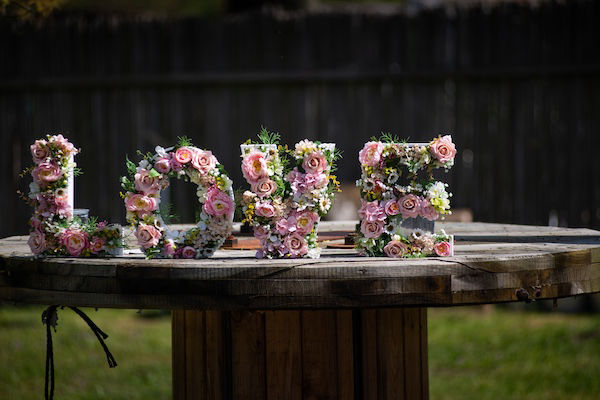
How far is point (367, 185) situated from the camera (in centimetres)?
286

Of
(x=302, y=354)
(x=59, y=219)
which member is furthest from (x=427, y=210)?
(x=59, y=219)

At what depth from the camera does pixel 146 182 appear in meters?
2.81

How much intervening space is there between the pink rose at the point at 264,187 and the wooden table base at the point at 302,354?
0.42 meters

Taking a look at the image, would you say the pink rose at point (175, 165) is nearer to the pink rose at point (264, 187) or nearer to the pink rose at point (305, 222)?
the pink rose at point (264, 187)

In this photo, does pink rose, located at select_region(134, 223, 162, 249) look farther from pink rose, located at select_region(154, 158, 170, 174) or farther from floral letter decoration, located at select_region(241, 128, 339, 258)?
floral letter decoration, located at select_region(241, 128, 339, 258)

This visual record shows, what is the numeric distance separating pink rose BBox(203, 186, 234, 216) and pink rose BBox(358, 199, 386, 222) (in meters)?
0.42

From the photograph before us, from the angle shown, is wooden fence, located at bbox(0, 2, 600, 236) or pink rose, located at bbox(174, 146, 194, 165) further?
wooden fence, located at bbox(0, 2, 600, 236)

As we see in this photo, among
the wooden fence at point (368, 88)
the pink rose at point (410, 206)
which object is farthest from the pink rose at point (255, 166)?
the wooden fence at point (368, 88)

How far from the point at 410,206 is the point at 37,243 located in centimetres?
122

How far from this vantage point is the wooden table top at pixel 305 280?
251 centimetres

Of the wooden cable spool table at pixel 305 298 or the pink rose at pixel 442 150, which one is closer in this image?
the wooden cable spool table at pixel 305 298

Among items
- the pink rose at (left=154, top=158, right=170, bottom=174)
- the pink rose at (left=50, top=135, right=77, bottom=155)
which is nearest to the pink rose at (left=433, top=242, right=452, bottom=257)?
the pink rose at (left=154, top=158, right=170, bottom=174)

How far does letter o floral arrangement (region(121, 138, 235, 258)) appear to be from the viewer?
2799 mm

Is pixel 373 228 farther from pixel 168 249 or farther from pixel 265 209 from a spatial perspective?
pixel 168 249
